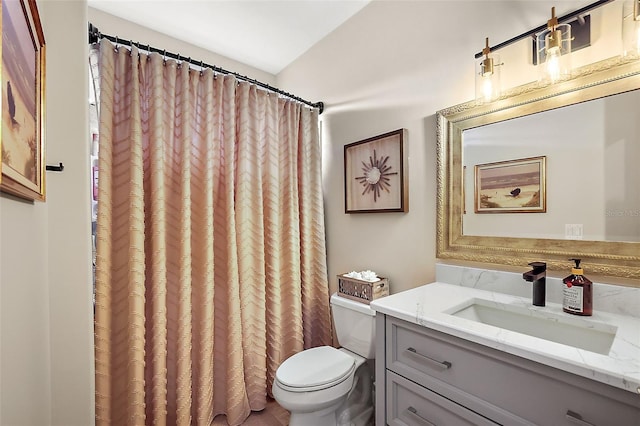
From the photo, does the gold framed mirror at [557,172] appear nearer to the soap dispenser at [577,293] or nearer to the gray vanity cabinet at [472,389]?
the soap dispenser at [577,293]

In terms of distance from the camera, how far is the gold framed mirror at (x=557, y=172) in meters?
1.06

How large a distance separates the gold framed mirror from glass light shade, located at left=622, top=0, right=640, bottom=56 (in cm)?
4

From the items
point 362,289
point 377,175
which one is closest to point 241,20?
point 377,175

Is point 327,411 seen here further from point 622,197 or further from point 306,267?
point 622,197

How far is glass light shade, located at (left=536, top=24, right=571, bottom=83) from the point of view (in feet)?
3.70

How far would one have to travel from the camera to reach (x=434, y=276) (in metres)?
1.63

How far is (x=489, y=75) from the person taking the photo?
1.34 m

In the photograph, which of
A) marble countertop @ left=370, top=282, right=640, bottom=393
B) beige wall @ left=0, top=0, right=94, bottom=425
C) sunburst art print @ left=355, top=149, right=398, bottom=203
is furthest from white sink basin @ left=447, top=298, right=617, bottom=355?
beige wall @ left=0, top=0, right=94, bottom=425

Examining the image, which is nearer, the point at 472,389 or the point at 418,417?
the point at 472,389

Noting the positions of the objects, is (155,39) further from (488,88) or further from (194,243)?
(488,88)

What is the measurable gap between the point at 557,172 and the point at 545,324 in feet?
2.04

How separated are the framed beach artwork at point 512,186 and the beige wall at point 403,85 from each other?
0.25m

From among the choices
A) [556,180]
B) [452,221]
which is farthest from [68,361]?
[556,180]

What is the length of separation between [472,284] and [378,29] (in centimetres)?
167
